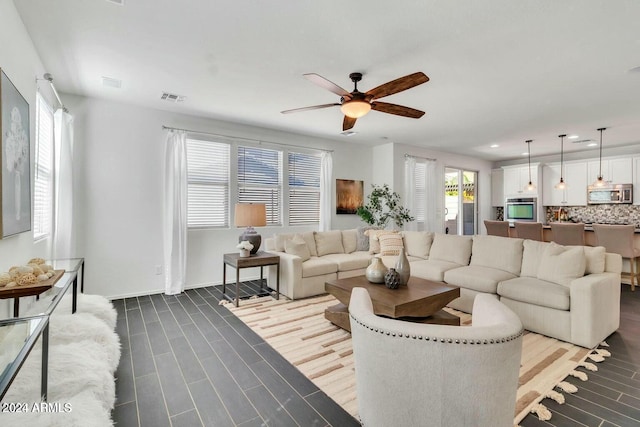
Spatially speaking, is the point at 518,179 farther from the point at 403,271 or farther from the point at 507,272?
the point at 403,271

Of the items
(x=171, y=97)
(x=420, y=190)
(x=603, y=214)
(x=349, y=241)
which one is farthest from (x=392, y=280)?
(x=603, y=214)

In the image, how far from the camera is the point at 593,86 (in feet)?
11.2

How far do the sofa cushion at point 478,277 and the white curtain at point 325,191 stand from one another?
275 cm

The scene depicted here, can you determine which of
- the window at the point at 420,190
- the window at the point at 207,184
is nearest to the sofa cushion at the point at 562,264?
the window at the point at 420,190

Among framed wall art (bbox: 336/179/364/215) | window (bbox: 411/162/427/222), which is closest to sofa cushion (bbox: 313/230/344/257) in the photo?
framed wall art (bbox: 336/179/364/215)

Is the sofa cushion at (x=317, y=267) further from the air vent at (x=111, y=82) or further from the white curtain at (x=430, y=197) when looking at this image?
the white curtain at (x=430, y=197)

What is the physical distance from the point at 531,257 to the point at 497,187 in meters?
5.80

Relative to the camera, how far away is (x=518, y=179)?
26.0ft

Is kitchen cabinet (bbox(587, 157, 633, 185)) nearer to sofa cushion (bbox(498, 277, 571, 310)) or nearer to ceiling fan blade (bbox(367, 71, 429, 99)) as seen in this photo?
sofa cushion (bbox(498, 277, 571, 310))

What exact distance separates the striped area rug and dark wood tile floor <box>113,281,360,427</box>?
0.36 ft

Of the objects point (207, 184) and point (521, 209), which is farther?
point (521, 209)

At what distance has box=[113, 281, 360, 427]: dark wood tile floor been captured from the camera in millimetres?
1843

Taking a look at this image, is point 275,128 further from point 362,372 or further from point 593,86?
point 362,372

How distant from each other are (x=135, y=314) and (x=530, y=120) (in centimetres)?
622
